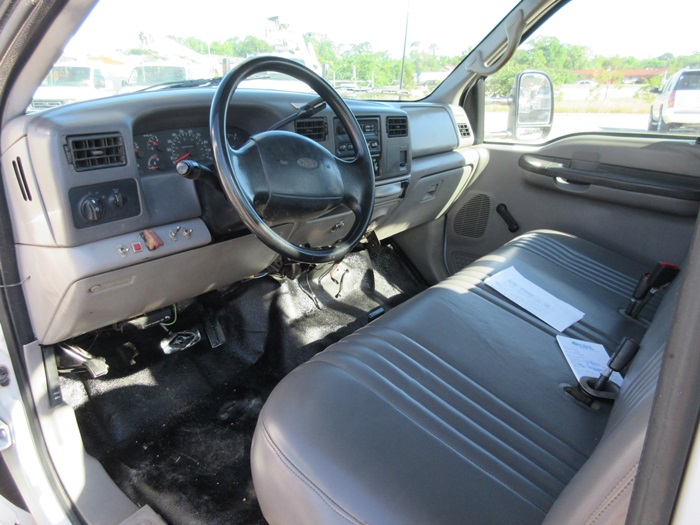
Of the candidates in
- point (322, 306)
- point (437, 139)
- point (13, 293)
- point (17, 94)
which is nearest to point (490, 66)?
point (437, 139)

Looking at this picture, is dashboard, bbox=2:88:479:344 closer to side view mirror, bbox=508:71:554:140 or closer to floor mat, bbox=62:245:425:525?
floor mat, bbox=62:245:425:525

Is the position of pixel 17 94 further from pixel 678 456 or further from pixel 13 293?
pixel 678 456

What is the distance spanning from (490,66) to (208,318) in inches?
72.9

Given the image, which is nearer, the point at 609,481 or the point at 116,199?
the point at 609,481

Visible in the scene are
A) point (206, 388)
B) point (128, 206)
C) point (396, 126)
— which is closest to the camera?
point (128, 206)

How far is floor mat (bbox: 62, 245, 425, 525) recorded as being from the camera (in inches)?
64.9

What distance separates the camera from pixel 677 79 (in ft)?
6.33

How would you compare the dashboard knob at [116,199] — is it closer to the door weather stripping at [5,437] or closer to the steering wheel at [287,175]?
the steering wheel at [287,175]

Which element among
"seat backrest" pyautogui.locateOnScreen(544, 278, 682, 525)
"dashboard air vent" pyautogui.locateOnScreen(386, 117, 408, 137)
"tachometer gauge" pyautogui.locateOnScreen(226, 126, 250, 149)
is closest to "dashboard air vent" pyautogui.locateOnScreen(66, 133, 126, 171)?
"tachometer gauge" pyautogui.locateOnScreen(226, 126, 250, 149)

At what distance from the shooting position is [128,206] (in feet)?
4.48

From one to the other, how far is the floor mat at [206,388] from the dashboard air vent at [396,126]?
0.77 meters

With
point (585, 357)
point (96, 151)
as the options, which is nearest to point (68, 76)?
point (96, 151)

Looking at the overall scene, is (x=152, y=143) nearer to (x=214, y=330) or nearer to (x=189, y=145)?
(x=189, y=145)

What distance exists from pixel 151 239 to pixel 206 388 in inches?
34.3
